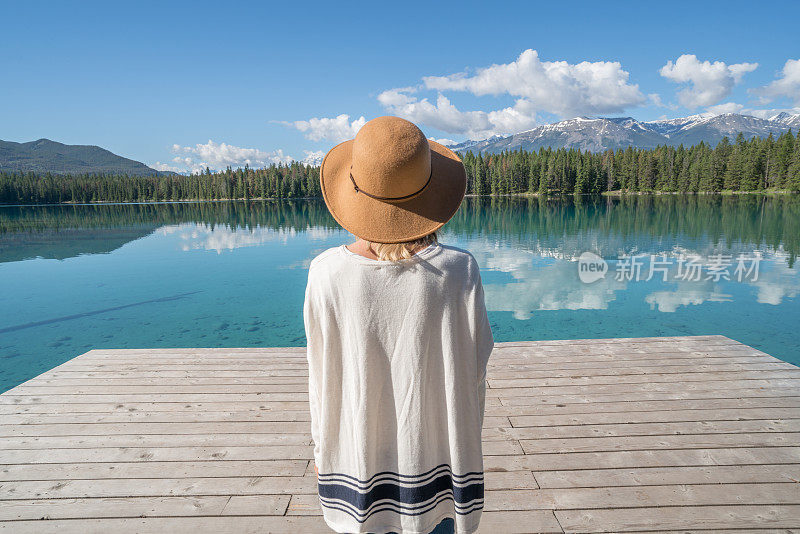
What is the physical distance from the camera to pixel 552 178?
70.6m

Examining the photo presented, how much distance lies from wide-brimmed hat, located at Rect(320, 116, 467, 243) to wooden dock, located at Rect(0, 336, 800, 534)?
1870 millimetres

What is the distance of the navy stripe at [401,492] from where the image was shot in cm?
131

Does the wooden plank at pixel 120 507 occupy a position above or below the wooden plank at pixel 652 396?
below

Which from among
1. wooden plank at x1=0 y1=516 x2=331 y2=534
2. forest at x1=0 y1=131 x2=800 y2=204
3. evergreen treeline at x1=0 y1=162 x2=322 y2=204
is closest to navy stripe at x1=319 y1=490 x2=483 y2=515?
wooden plank at x1=0 y1=516 x2=331 y2=534

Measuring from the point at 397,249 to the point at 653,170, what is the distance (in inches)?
3142

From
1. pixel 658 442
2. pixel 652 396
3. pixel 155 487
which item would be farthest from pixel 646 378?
pixel 155 487

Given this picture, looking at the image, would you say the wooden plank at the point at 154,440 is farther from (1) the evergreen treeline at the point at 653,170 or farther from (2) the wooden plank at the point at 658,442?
(1) the evergreen treeline at the point at 653,170

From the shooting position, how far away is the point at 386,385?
127 centimetres

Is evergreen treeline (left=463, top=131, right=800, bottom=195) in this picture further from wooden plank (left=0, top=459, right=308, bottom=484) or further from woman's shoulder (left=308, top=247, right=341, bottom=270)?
woman's shoulder (left=308, top=247, right=341, bottom=270)

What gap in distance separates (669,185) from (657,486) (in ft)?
252

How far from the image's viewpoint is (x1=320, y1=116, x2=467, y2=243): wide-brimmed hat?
1.07 metres

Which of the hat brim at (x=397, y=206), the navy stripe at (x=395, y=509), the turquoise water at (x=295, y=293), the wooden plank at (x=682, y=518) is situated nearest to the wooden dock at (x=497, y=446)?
the wooden plank at (x=682, y=518)

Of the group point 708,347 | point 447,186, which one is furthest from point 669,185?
point 447,186

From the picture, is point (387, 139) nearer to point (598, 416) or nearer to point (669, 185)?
point (598, 416)
